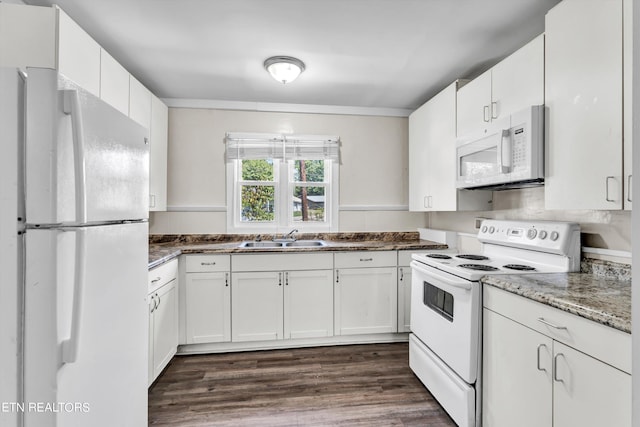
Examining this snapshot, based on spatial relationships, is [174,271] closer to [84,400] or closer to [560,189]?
[84,400]

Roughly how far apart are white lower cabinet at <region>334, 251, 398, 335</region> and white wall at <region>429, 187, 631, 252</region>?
29.3 inches

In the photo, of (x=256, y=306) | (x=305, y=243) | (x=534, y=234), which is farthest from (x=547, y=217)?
(x=256, y=306)

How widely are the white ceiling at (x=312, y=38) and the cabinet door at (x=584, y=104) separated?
1.13 ft

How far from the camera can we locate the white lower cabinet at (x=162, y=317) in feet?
6.47

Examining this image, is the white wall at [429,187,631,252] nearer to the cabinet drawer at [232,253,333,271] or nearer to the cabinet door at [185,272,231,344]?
the cabinet drawer at [232,253,333,271]

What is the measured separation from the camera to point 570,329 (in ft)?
3.63

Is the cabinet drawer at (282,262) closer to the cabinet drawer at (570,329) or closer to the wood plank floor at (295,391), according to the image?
the wood plank floor at (295,391)

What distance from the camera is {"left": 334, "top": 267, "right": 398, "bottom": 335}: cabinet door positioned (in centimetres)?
268

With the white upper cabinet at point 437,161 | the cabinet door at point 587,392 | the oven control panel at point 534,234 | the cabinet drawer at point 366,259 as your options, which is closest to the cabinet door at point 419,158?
the white upper cabinet at point 437,161

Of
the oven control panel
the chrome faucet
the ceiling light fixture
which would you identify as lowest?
the chrome faucet

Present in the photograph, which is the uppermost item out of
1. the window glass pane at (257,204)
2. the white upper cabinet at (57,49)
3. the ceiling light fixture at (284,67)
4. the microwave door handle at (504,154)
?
the ceiling light fixture at (284,67)

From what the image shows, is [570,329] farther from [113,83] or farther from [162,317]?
[113,83]

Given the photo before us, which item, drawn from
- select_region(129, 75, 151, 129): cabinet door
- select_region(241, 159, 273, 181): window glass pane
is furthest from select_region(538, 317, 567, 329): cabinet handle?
select_region(129, 75, 151, 129): cabinet door

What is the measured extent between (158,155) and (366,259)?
211 centimetres
